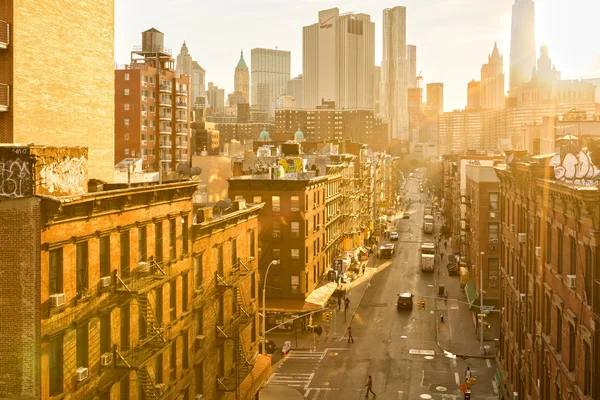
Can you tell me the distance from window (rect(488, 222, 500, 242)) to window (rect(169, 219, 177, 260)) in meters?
47.4

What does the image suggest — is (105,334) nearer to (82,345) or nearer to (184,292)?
(82,345)

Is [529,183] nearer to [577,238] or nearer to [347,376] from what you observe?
[577,238]

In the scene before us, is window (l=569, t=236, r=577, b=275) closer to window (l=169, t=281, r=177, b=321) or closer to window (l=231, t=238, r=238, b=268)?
window (l=169, t=281, r=177, b=321)

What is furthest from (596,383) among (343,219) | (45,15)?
(343,219)

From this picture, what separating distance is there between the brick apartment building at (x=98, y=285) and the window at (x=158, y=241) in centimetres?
5

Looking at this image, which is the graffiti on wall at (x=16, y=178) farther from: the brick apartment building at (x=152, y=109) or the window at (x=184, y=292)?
the brick apartment building at (x=152, y=109)

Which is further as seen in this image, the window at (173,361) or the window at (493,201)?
the window at (493,201)

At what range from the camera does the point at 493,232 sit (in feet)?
229

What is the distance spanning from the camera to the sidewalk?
5847 centimetres

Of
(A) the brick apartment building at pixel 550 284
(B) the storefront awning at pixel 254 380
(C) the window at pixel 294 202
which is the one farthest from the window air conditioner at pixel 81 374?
(C) the window at pixel 294 202

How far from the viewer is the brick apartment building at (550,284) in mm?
24156

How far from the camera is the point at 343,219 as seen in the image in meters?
96.1

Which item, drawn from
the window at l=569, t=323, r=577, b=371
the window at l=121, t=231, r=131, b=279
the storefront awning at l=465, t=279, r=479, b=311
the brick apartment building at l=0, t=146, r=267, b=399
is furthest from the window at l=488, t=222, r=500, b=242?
the window at l=121, t=231, r=131, b=279

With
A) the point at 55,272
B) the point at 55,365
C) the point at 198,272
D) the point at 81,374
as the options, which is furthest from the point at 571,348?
the point at 55,272
